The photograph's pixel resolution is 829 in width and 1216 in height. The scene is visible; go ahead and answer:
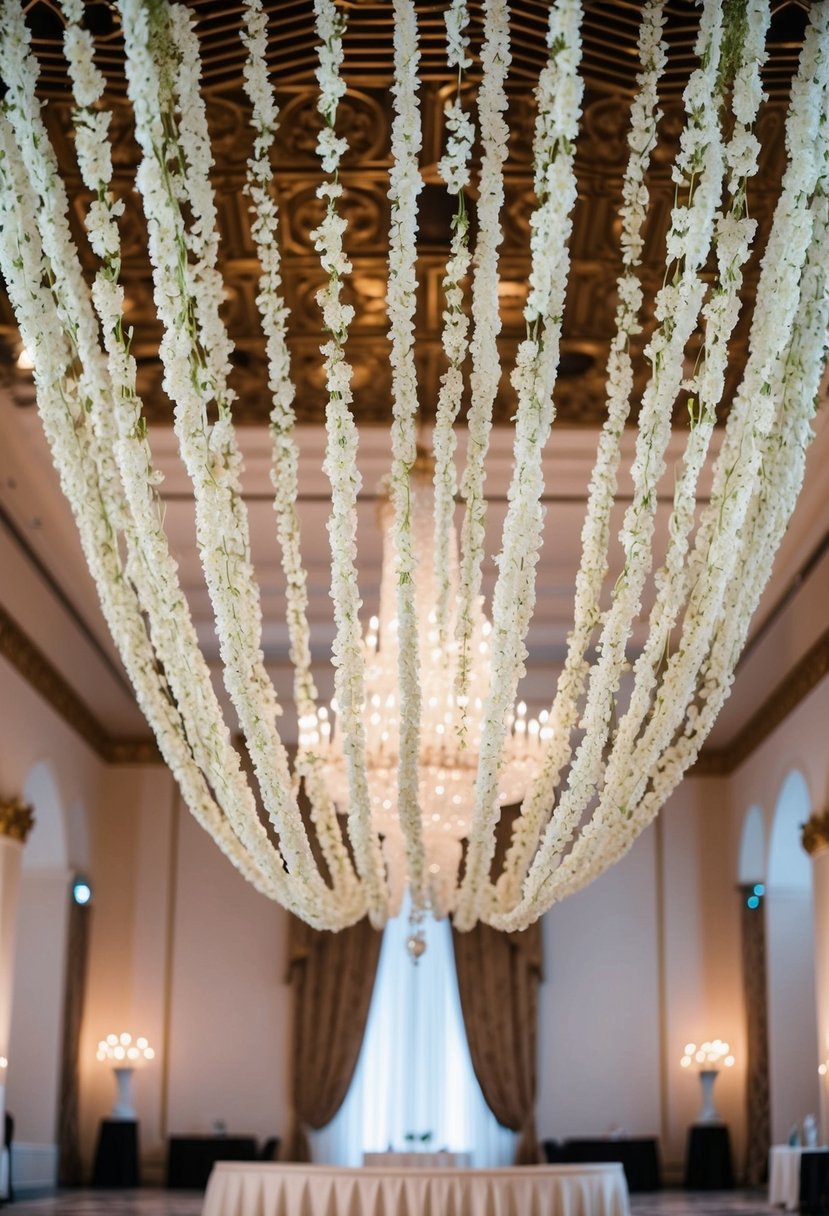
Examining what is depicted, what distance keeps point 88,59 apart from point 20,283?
0.82 meters

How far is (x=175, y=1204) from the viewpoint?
14117 mm

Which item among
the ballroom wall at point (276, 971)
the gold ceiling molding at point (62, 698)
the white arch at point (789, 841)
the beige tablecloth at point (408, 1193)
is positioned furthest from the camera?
the ballroom wall at point (276, 971)

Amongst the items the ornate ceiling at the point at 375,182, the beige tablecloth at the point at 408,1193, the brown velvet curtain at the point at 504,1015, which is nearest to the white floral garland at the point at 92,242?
the ornate ceiling at the point at 375,182

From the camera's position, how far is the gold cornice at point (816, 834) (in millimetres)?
13695

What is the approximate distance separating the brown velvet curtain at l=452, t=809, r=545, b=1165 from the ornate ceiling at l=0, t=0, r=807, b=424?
8121mm

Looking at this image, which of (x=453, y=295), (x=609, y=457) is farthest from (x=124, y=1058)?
(x=453, y=295)

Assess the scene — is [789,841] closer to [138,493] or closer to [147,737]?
[147,737]

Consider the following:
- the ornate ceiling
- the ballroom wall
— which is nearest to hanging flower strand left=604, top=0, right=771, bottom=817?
the ornate ceiling

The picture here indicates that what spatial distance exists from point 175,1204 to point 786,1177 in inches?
201

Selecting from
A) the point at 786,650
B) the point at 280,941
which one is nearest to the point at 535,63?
the point at 786,650

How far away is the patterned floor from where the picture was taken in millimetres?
13078

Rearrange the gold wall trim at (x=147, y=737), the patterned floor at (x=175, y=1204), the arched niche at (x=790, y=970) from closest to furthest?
the patterned floor at (x=175, y=1204), the gold wall trim at (x=147, y=737), the arched niche at (x=790, y=970)

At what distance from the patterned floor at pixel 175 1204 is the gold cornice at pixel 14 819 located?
9.57 feet

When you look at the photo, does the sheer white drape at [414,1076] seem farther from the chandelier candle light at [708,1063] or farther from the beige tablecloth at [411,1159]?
the beige tablecloth at [411,1159]
